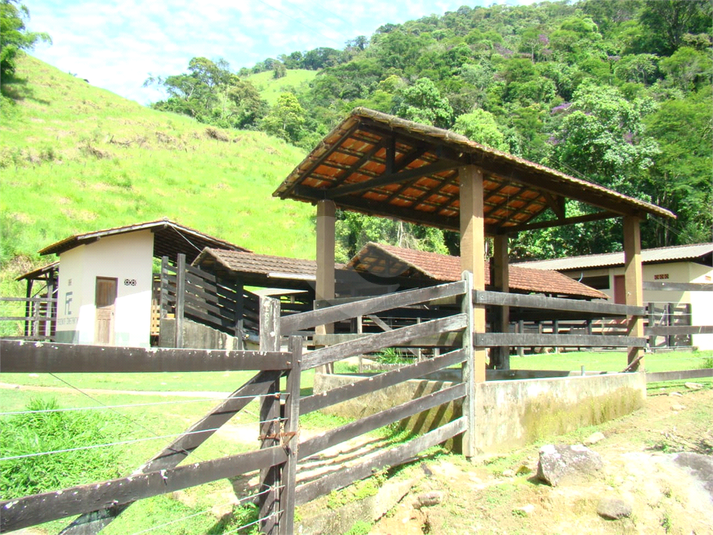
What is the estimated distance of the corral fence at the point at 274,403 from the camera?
2145mm

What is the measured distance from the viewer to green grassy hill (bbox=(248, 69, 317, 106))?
113 meters

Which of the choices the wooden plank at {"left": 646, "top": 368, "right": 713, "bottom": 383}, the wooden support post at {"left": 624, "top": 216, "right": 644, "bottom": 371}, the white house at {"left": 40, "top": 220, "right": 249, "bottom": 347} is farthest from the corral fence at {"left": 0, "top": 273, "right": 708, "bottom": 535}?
the white house at {"left": 40, "top": 220, "right": 249, "bottom": 347}

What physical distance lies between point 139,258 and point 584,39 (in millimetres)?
65596

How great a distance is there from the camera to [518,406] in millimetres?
5816

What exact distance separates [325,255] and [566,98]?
56.8 meters

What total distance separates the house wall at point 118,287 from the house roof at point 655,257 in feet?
59.4

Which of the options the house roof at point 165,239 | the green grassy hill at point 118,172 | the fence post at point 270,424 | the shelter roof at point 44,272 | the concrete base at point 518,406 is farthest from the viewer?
the green grassy hill at point 118,172

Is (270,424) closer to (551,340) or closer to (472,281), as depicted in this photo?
(472,281)

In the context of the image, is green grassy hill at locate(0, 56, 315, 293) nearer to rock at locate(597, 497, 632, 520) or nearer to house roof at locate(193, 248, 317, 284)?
house roof at locate(193, 248, 317, 284)

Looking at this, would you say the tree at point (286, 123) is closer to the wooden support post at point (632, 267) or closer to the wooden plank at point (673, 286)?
the wooden plank at point (673, 286)

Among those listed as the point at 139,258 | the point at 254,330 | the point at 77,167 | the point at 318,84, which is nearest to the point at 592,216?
the point at 254,330

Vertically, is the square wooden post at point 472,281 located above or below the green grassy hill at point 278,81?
Result: below

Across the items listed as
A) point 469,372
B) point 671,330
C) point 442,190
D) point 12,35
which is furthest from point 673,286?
point 12,35

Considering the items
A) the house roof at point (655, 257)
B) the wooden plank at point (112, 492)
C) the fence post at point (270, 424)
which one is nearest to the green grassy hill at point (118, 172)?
the house roof at point (655, 257)
